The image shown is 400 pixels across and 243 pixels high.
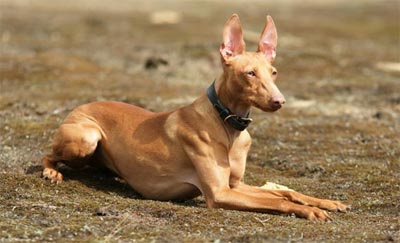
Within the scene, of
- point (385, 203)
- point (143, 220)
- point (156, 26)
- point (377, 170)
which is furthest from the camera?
point (156, 26)

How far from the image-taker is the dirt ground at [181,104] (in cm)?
1157

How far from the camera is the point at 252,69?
41.7 feet

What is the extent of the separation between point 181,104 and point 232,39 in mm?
12792

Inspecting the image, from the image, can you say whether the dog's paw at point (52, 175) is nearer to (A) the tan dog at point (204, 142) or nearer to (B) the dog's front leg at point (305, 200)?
(A) the tan dog at point (204, 142)

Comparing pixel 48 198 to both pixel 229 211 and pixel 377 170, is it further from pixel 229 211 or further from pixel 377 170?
pixel 377 170

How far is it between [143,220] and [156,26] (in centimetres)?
5334

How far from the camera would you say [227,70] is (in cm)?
1302

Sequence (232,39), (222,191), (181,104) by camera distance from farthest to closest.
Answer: (181,104), (232,39), (222,191)

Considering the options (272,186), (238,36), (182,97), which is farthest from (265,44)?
(182,97)

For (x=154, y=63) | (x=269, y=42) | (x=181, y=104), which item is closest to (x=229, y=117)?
(x=269, y=42)

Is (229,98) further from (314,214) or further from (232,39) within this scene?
(314,214)

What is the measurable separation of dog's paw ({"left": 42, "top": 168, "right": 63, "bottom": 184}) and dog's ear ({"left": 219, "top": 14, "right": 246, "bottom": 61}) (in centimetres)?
377

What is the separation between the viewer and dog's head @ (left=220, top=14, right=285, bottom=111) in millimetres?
12461

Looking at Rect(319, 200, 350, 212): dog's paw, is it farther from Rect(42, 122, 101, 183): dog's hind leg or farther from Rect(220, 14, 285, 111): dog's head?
Rect(42, 122, 101, 183): dog's hind leg
